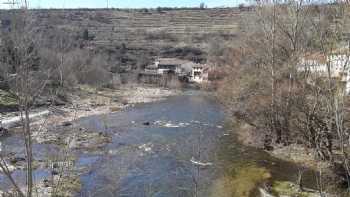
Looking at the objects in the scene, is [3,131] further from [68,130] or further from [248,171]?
[248,171]

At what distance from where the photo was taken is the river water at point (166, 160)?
2123 cm

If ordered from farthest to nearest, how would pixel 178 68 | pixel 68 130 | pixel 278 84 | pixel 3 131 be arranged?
1. pixel 178 68
2. pixel 68 130
3. pixel 3 131
4. pixel 278 84

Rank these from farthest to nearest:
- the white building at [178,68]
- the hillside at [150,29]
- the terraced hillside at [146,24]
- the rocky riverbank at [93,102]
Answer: the terraced hillside at [146,24], the hillside at [150,29], the white building at [178,68], the rocky riverbank at [93,102]

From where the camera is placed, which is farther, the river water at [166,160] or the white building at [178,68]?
the white building at [178,68]

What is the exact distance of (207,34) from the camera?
10556 centimetres

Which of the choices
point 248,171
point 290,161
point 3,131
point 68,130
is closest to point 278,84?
point 290,161

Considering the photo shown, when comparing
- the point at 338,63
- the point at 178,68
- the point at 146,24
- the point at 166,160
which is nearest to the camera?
the point at 338,63

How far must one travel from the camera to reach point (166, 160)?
86.1ft

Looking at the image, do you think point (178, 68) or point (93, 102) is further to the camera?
point (178, 68)

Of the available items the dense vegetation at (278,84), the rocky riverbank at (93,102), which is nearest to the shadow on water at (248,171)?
the dense vegetation at (278,84)

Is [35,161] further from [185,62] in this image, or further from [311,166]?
[185,62]

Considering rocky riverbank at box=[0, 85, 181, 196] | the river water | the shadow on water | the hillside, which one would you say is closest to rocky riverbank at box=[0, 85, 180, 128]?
rocky riverbank at box=[0, 85, 181, 196]

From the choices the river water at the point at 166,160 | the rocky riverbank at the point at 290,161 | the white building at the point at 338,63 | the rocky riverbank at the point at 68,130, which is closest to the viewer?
the white building at the point at 338,63

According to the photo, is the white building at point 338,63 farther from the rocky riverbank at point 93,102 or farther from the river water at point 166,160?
the rocky riverbank at point 93,102
